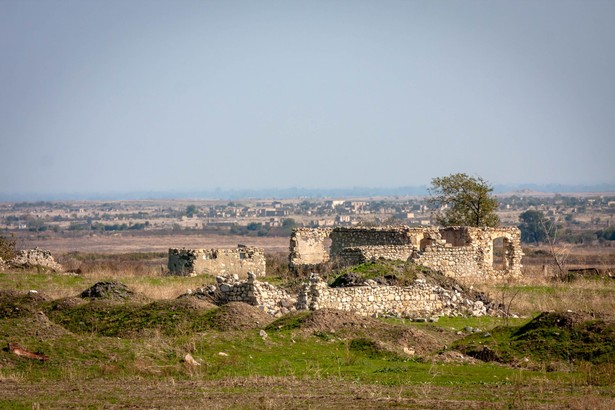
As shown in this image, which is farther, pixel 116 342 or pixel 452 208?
pixel 452 208

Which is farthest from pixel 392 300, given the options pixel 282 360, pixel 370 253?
pixel 282 360

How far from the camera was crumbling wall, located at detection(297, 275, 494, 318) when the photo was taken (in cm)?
2680

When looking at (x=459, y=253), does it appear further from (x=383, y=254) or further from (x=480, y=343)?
(x=480, y=343)

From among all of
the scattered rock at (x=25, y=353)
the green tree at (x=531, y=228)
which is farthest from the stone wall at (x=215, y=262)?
the green tree at (x=531, y=228)

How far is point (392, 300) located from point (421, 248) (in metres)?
12.7

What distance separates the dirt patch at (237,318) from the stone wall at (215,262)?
13.9 metres

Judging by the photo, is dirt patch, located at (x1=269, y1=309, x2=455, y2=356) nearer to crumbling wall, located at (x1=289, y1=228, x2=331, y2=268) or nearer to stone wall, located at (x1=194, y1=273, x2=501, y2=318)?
stone wall, located at (x1=194, y1=273, x2=501, y2=318)

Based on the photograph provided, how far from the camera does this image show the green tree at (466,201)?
47.6 metres

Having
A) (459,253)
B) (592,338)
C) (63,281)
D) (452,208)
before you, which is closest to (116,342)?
(592,338)

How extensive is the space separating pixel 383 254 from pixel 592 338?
50.1 ft

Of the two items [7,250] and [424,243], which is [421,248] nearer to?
[424,243]

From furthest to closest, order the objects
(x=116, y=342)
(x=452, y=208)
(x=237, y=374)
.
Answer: (x=452, y=208)
(x=116, y=342)
(x=237, y=374)

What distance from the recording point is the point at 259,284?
27.5 m

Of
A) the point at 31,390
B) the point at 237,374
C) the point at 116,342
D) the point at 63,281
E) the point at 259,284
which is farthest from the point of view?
the point at 63,281
